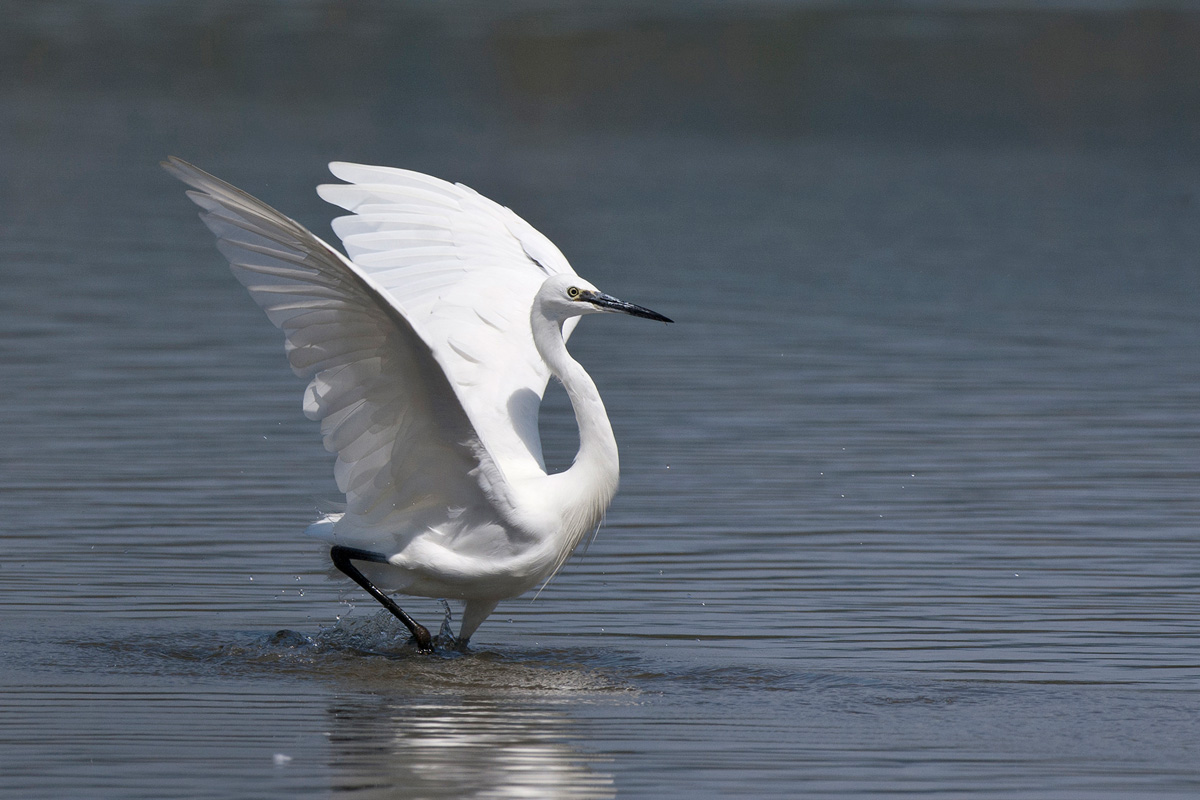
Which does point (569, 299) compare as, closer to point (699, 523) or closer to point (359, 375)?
point (359, 375)

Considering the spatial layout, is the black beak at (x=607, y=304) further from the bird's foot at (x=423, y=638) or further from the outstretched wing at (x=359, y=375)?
the bird's foot at (x=423, y=638)

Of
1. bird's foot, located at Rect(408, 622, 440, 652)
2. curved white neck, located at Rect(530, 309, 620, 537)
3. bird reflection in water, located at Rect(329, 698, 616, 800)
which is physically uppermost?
curved white neck, located at Rect(530, 309, 620, 537)

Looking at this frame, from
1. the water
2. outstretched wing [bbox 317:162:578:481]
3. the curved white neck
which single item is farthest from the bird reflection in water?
outstretched wing [bbox 317:162:578:481]

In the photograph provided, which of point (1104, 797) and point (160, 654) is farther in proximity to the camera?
point (160, 654)

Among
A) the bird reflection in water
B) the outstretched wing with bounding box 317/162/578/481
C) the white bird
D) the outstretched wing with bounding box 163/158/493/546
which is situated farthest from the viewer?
the outstretched wing with bounding box 317/162/578/481

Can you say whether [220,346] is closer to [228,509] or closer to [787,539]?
[228,509]

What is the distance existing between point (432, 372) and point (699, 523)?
3.57 meters

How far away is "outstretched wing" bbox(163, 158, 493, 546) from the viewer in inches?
287

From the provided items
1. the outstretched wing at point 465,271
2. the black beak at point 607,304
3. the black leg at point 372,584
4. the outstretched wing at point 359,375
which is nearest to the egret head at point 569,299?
the black beak at point 607,304

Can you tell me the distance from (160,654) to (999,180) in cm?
2799

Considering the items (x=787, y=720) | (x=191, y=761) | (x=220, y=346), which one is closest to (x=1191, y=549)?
(x=787, y=720)

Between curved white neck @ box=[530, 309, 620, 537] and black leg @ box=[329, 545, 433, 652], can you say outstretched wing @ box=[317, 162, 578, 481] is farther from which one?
black leg @ box=[329, 545, 433, 652]

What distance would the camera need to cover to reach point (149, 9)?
192ft

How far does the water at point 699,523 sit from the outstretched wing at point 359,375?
0.72m
